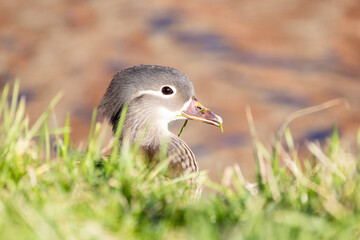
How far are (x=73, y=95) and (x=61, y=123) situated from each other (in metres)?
1.22

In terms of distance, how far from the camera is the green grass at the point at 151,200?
8.45 feet

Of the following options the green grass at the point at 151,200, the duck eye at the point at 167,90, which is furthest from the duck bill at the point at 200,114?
the green grass at the point at 151,200

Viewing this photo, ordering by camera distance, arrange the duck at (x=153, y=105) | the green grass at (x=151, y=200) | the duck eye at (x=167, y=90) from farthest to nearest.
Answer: the duck eye at (x=167, y=90)
the duck at (x=153, y=105)
the green grass at (x=151, y=200)

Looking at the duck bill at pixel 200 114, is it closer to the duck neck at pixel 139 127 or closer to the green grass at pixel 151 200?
the duck neck at pixel 139 127

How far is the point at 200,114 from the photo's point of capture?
4.99 m

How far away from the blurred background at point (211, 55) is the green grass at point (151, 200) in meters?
7.36

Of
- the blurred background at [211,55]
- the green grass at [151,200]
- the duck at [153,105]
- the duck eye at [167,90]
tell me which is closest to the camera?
the green grass at [151,200]

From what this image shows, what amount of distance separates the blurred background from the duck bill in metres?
5.68

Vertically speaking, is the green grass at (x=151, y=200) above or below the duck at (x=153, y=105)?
below

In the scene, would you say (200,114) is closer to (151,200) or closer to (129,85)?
(129,85)

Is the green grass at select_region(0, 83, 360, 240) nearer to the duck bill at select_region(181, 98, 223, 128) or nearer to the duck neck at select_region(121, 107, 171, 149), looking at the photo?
the duck neck at select_region(121, 107, 171, 149)

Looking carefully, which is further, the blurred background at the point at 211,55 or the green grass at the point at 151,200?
the blurred background at the point at 211,55

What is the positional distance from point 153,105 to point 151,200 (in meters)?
2.10

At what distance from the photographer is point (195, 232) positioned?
2.58 m
